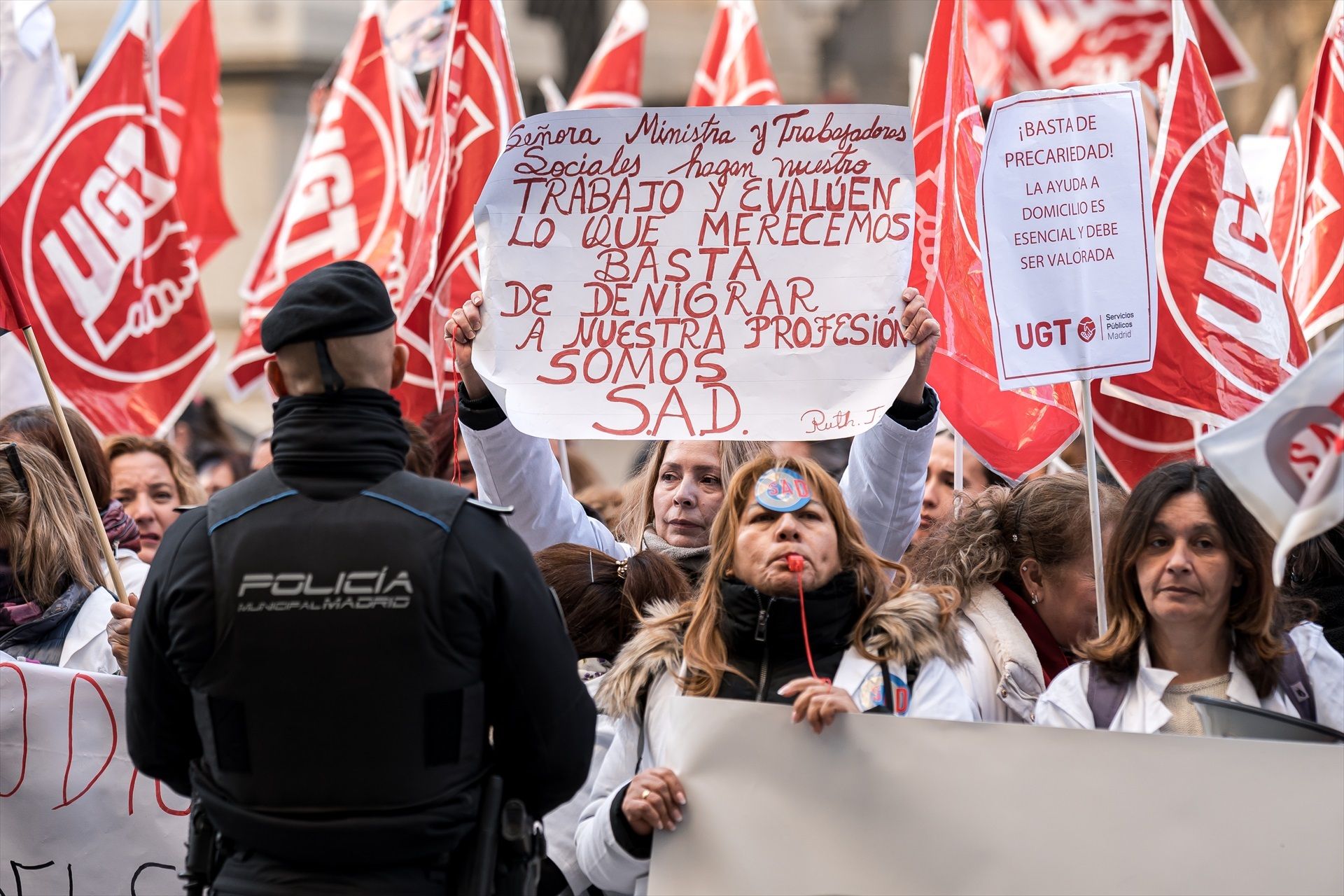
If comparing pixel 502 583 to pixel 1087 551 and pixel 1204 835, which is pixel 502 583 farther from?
pixel 1087 551

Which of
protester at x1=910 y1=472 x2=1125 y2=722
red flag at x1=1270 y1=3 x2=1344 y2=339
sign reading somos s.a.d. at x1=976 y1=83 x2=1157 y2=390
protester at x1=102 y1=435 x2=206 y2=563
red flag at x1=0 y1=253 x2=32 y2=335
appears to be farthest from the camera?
protester at x1=102 y1=435 x2=206 y2=563

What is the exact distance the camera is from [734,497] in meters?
3.66

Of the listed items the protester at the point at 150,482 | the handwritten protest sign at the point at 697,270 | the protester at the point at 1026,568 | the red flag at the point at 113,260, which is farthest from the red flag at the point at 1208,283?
the red flag at the point at 113,260

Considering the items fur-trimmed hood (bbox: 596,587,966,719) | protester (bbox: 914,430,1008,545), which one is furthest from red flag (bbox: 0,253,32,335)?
protester (bbox: 914,430,1008,545)

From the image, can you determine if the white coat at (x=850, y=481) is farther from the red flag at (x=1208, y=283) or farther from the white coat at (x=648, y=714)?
the red flag at (x=1208, y=283)

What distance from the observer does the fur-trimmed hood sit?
3408mm

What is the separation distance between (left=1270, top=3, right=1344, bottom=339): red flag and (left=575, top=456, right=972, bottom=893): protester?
3.01m

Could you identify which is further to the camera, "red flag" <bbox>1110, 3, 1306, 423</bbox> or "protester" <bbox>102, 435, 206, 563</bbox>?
"protester" <bbox>102, 435, 206, 563</bbox>

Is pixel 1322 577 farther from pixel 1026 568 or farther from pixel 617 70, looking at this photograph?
pixel 617 70

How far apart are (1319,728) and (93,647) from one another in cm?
303

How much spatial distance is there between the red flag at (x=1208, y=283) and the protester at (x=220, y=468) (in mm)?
4813

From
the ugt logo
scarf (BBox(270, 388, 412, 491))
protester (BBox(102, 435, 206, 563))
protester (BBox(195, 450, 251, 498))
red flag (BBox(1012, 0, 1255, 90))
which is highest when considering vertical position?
red flag (BBox(1012, 0, 1255, 90))

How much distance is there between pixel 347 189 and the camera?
8.41 m

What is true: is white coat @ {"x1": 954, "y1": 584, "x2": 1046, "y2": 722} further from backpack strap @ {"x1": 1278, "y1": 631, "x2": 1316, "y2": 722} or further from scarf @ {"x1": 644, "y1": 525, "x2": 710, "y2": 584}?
scarf @ {"x1": 644, "y1": 525, "x2": 710, "y2": 584}
